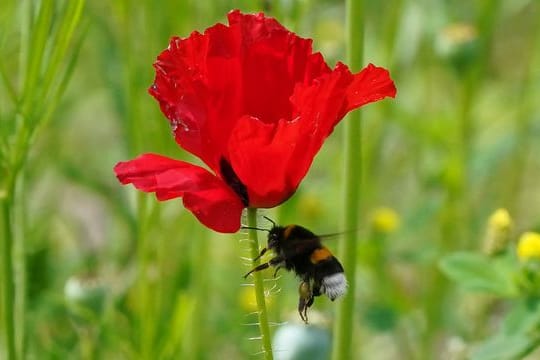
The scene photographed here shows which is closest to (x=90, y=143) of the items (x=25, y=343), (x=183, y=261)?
(x=183, y=261)

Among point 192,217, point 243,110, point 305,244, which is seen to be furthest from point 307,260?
point 192,217

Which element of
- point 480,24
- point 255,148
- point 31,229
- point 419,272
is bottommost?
point 419,272

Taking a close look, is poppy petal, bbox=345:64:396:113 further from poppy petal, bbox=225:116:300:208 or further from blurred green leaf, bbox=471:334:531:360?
blurred green leaf, bbox=471:334:531:360

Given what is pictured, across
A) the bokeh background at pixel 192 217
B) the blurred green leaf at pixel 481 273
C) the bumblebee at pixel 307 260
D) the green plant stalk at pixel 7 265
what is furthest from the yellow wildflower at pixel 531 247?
the green plant stalk at pixel 7 265

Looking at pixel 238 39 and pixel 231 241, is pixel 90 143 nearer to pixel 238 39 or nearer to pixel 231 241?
pixel 231 241

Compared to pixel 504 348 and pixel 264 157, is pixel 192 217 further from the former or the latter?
pixel 264 157

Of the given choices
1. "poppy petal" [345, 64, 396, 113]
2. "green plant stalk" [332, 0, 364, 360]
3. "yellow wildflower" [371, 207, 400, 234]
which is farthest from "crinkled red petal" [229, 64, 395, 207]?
"yellow wildflower" [371, 207, 400, 234]
